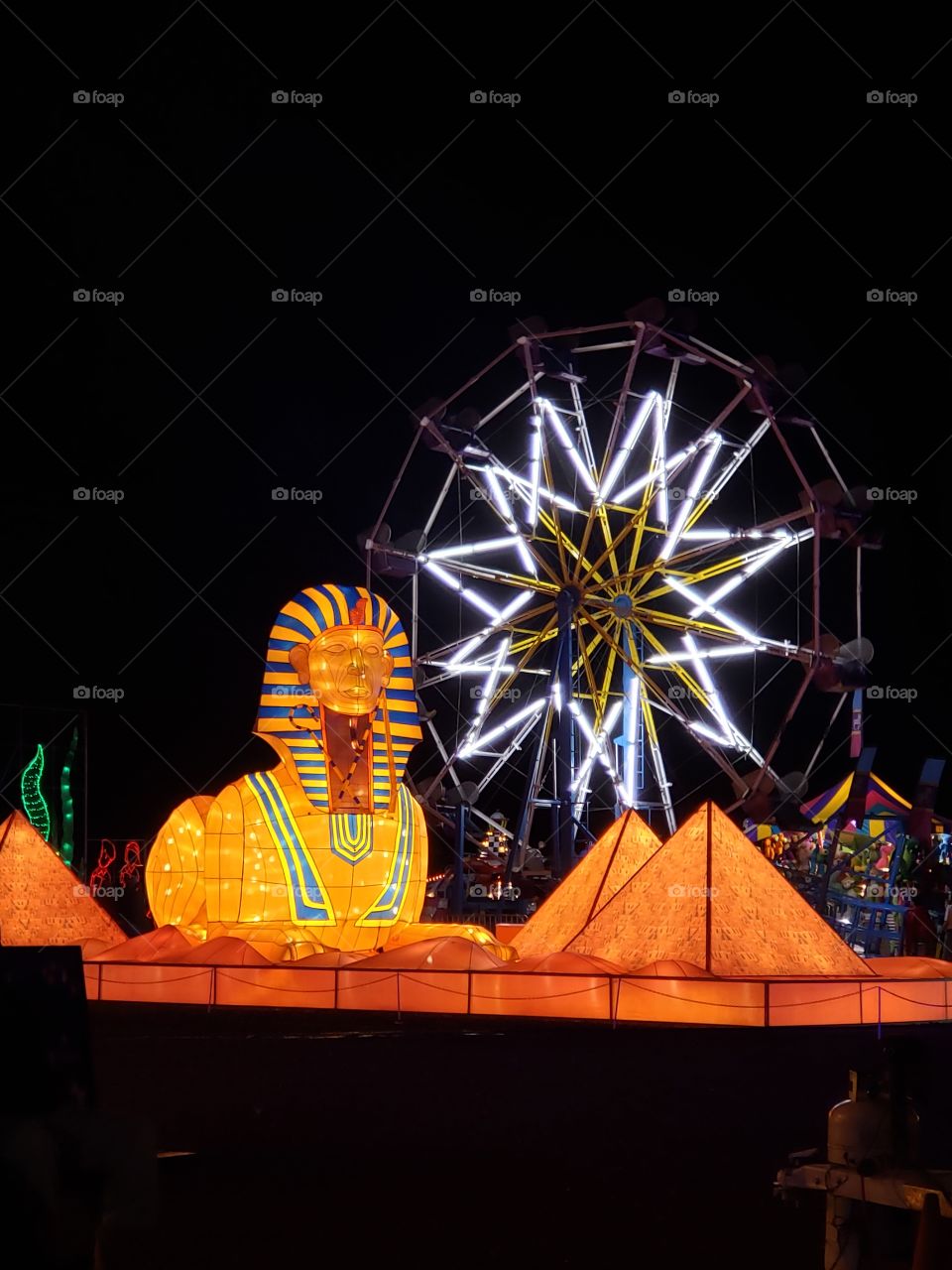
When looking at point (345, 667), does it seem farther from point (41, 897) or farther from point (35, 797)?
point (35, 797)

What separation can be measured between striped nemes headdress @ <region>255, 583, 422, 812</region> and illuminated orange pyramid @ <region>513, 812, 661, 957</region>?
2.22 metres

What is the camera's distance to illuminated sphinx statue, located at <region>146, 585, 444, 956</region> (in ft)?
56.2

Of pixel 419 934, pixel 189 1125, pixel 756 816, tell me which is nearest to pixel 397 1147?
pixel 189 1125

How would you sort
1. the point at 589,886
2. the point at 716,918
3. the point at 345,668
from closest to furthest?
1. the point at 716,918
2. the point at 345,668
3. the point at 589,886

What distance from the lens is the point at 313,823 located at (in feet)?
56.6

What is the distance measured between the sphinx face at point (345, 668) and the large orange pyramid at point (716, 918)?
11.5 feet

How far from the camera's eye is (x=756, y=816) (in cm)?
2417

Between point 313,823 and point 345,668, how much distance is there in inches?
67.1

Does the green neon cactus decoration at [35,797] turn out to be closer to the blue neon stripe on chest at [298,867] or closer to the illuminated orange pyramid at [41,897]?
the illuminated orange pyramid at [41,897]

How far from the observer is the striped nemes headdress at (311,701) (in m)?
17.6

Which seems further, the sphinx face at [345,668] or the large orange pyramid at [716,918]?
the sphinx face at [345,668]

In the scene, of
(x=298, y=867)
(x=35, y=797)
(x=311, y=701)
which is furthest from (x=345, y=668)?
(x=35, y=797)

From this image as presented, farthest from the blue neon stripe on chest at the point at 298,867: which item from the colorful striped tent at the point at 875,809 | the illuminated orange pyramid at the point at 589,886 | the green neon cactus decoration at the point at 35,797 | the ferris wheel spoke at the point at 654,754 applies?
the colorful striped tent at the point at 875,809

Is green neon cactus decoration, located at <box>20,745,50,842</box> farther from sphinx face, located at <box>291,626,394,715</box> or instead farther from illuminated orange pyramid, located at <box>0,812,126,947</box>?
sphinx face, located at <box>291,626,394,715</box>
